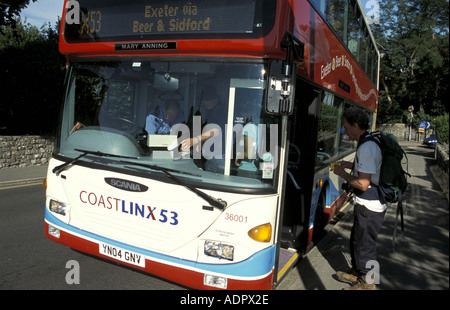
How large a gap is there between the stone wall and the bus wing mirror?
439 inches

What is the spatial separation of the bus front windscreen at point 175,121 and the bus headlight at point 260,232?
1.10 ft

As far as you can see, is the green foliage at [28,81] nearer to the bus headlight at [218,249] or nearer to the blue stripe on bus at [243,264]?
the blue stripe on bus at [243,264]

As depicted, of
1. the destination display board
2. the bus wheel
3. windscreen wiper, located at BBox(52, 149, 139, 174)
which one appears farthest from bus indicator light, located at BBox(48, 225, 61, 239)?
the bus wheel

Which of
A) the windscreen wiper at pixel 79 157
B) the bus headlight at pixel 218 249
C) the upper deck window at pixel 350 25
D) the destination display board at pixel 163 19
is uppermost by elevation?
A: the upper deck window at pixel 350 25

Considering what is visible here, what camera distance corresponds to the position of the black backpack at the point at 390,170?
3594 millimetres

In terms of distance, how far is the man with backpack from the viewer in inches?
143

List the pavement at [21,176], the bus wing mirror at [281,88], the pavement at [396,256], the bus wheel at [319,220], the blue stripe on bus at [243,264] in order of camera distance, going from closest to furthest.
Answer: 1. the pavement at [396,256]
2. the bus wing mirror at [281,88]
3. the blue stripe on bus at [243,264]
4. the bus wheel at [319,220]
5. the pavement at [21,176]

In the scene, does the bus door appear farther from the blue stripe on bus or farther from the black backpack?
the blue stripe on bus

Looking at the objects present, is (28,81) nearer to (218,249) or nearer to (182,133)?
(182,133)

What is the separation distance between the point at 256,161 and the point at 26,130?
13.7 metres

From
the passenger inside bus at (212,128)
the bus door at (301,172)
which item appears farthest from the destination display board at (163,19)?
the bus door at (301,172)

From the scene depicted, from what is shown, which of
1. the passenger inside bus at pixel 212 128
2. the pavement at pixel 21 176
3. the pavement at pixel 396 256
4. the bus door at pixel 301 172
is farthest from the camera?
the pavement at pixel 21 176
